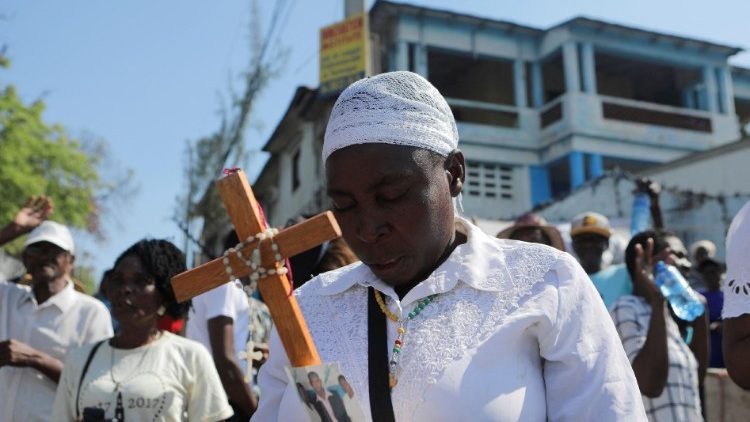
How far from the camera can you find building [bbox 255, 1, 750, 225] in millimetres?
18500

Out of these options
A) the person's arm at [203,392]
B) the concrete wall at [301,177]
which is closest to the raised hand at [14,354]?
the person's arm at [203,392]

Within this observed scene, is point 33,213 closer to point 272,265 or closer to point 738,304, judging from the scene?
point 272,265

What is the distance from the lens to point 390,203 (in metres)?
1.62

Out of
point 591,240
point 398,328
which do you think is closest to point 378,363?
point 398,328

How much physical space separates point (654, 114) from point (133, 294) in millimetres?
18157

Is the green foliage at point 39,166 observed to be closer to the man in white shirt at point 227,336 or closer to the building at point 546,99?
the building at point 546,99

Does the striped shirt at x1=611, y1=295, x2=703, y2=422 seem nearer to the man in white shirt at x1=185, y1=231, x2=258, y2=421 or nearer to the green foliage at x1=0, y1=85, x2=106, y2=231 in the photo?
the man in white shirt at x1=185, y1=231, x2=258, y2=421

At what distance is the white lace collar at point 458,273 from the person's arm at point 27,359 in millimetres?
2663

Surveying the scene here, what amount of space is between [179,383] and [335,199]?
7.15 feet

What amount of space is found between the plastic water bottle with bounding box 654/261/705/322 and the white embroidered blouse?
2.88 metres

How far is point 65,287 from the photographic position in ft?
14.8

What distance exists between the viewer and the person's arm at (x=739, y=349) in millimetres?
2045

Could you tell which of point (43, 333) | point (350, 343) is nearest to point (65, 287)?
point (43, 333)

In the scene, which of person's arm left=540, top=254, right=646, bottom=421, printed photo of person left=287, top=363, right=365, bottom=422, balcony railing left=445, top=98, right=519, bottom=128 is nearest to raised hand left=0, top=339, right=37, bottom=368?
printed photo of person left=287, top=363, right=365, bottom=422
